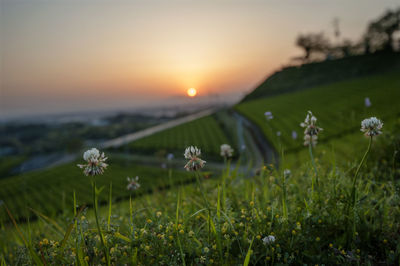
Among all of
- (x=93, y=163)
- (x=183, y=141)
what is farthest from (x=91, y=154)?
(x=183, y=141)

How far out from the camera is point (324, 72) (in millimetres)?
84750

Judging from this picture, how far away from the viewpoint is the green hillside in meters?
72.8

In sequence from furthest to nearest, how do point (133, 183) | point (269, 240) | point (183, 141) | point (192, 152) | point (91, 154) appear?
point (183, 141) < point (133, 183) < point (192, 152) < point (269, 240) < point (91, 154)

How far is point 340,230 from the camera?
10.7ft

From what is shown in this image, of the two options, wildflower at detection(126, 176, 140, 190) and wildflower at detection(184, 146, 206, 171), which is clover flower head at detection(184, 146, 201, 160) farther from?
wildflower at detection(126, 176, 140, 190)

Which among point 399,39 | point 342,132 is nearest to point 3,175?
point 342,132

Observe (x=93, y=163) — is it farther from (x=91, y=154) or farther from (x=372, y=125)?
(x=372, y=125)

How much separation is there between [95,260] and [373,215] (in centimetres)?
368

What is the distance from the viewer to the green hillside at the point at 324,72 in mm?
72812

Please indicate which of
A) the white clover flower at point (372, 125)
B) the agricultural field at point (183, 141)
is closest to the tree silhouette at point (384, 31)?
the agricultural field at point (183, 141)

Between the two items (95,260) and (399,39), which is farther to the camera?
(399,39)

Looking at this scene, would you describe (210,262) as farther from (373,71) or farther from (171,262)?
(373,71)

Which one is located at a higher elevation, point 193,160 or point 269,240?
point 193,160

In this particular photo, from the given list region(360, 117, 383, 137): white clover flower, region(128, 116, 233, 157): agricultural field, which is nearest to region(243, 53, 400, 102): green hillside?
region(128, 116, 233, 157): agricultural field
